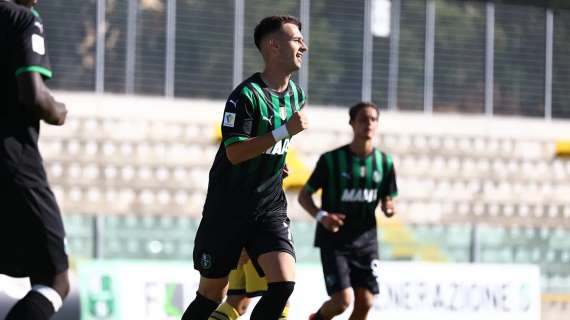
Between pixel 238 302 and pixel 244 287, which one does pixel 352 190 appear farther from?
pixel 238 302

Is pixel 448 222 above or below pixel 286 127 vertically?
below

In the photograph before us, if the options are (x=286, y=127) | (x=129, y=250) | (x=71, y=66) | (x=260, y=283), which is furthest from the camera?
(x=71, y=66)

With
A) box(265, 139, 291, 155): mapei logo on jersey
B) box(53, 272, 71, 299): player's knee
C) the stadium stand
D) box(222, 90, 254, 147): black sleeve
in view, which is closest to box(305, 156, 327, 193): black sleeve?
box(265, 139, 291, 155): mapei logo on jersey

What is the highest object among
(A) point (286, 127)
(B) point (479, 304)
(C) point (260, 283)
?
(A) point (286, 127)

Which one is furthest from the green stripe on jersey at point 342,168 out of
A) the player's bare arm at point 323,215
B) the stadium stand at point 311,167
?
the stadium stand at point 311,167

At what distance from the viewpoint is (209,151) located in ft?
57.0

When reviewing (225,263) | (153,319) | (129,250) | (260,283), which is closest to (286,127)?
(225,263)

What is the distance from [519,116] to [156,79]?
584 centimetres

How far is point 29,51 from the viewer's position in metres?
4.55

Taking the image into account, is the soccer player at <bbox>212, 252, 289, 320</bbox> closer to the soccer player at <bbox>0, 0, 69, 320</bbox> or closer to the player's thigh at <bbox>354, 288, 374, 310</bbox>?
the soccer player at <bbox>0, 0, 69, 320</bbox>

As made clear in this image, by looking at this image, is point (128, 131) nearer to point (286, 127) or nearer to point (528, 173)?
point (528, 173)

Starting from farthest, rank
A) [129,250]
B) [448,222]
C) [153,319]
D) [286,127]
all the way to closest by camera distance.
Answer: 1. [448,222]
2. [129,250]
3. [153,319]
4. [286,127]

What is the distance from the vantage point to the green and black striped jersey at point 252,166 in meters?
6.26

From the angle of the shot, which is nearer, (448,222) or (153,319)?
(153,319)
